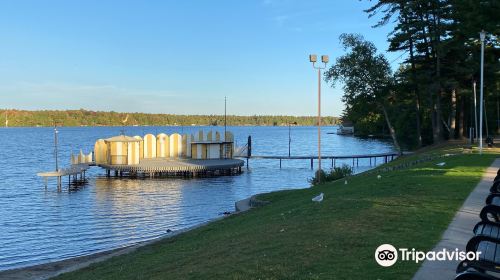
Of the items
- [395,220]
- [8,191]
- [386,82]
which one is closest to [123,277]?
[395,220]

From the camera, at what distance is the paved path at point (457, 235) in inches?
219

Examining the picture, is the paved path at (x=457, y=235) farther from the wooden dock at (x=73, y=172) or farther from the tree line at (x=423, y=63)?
the wooden dock at (x=73, y=172)

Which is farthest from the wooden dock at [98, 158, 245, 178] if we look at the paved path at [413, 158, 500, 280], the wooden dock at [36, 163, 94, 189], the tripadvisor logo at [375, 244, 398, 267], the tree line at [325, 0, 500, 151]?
the tripadvisor logo at [375, 244, 398, 267]

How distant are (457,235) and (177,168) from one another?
39.1 meters

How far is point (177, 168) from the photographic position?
148 ft

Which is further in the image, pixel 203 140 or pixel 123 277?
pixel 203 140

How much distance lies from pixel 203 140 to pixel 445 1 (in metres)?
29.0

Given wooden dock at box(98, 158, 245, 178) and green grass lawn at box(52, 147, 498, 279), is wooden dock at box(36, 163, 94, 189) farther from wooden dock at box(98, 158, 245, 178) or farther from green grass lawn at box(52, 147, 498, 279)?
green grass lawn at box(52, 147, 498, 279)

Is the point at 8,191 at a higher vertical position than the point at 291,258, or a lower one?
lower

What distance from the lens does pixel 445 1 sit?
37500mm

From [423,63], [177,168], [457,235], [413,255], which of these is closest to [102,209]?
[177,168]

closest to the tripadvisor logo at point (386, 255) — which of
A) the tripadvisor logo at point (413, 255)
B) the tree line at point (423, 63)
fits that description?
the tripadvisor logo at point (413, 255)

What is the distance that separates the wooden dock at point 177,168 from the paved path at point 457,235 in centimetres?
3541

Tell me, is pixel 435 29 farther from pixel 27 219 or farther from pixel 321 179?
pixel 27 219
